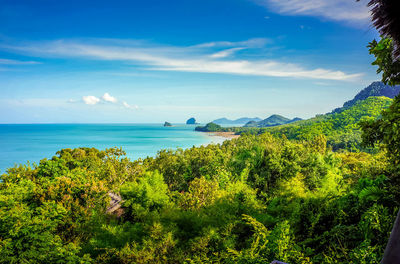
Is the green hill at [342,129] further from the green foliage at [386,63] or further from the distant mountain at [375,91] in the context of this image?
the green foliage at [386,63]

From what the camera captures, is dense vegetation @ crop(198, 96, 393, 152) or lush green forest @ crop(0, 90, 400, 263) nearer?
lush green forest @ crop(0, 90, 400, 263)

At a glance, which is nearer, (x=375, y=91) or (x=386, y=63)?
(x=386, y=63)

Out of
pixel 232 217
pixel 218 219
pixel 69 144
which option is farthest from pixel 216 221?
pixel 69 144

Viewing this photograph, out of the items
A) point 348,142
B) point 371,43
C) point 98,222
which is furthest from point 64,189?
point 348,142

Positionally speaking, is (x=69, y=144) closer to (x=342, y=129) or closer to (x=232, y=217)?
(x=342, y=129)

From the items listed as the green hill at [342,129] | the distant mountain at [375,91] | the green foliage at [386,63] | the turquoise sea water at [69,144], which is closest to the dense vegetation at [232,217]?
the green foliage at [386,63]

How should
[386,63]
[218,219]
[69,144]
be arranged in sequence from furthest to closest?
[69,144], [218,219], [386,63]

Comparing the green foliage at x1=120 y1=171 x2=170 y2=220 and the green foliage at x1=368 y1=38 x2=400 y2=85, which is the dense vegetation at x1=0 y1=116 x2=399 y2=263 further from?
the green foliage at x1=368 y1=38 x2=400 y2=85

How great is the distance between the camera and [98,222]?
1012cm

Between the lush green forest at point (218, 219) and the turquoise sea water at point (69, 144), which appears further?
the turquoise sea water at point (69, 144)

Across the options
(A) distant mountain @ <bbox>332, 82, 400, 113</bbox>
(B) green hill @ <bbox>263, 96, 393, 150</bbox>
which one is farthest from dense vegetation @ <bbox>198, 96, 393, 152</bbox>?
(A) distant mountain @ <bbox>332, 82, 400, 113</bbox>

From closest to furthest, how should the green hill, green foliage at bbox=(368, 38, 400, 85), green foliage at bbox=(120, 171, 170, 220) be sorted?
green foliage at bbox=(368, 38, 400, 85) → green foliage at bbox=(120, 171, 170, 220) → the green hill

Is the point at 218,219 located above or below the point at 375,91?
below

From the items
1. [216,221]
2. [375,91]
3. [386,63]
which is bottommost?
[216,221]
